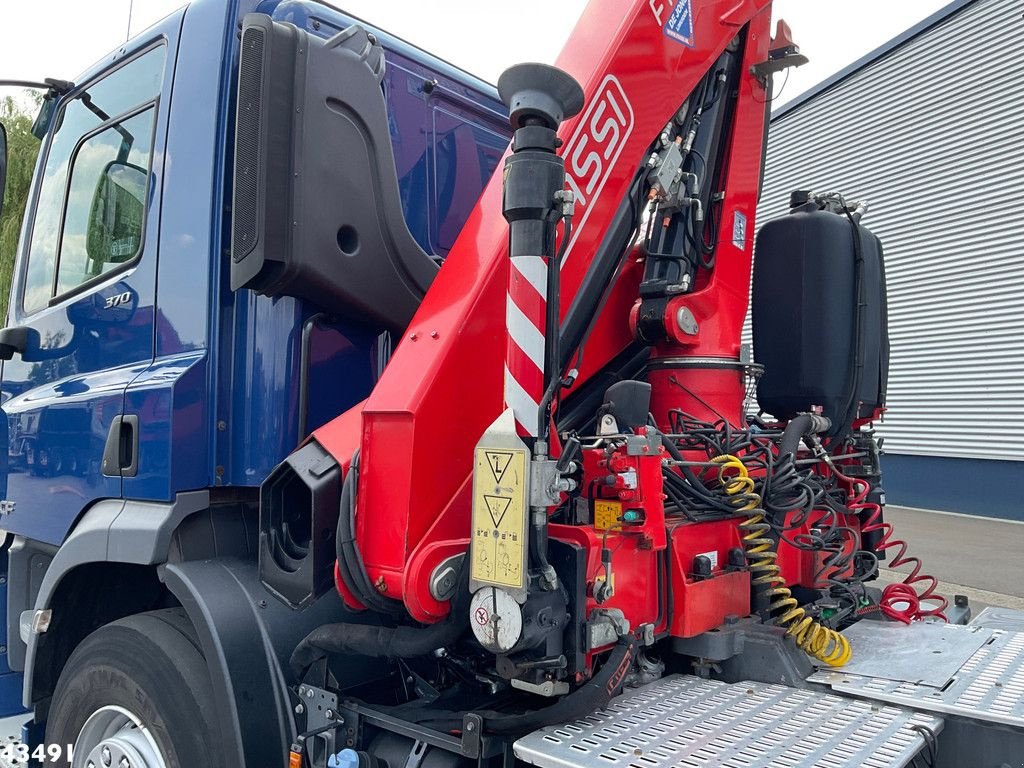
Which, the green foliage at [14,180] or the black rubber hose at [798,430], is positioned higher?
the green foliage at [14,180]

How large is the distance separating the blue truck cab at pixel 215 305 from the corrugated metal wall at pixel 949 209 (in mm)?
10919

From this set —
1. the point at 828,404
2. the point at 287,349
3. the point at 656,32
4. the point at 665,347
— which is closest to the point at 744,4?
the point at 656,32

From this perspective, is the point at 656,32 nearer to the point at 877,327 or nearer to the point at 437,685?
the point at 877,327

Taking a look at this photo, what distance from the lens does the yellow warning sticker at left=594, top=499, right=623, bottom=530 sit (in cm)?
196

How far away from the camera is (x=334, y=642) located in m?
1.96

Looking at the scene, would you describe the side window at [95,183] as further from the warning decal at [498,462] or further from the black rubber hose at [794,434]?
the black rubber hose at [794,434]

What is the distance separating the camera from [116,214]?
2.71 m

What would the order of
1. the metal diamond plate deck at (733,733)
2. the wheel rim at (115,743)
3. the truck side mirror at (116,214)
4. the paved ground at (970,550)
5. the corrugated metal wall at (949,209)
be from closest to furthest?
the metal diamond plate deck at (733,733)
the wheel rim at (115,743)
the truck side mirror at (116,214)
the paved ground at (970,550)
the corrugated metal wall at (949,209)

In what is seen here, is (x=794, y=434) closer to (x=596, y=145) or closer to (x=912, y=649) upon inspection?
(x=912, y=649)

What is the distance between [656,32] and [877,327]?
1.49 m

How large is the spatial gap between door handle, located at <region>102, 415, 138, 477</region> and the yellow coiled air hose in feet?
5.86

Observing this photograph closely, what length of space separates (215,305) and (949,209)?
12.5 meters

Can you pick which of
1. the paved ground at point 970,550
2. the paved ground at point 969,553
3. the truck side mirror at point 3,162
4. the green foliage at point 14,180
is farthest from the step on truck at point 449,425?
the paved ground at point 970,550

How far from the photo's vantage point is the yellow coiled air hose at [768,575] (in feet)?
7.57
